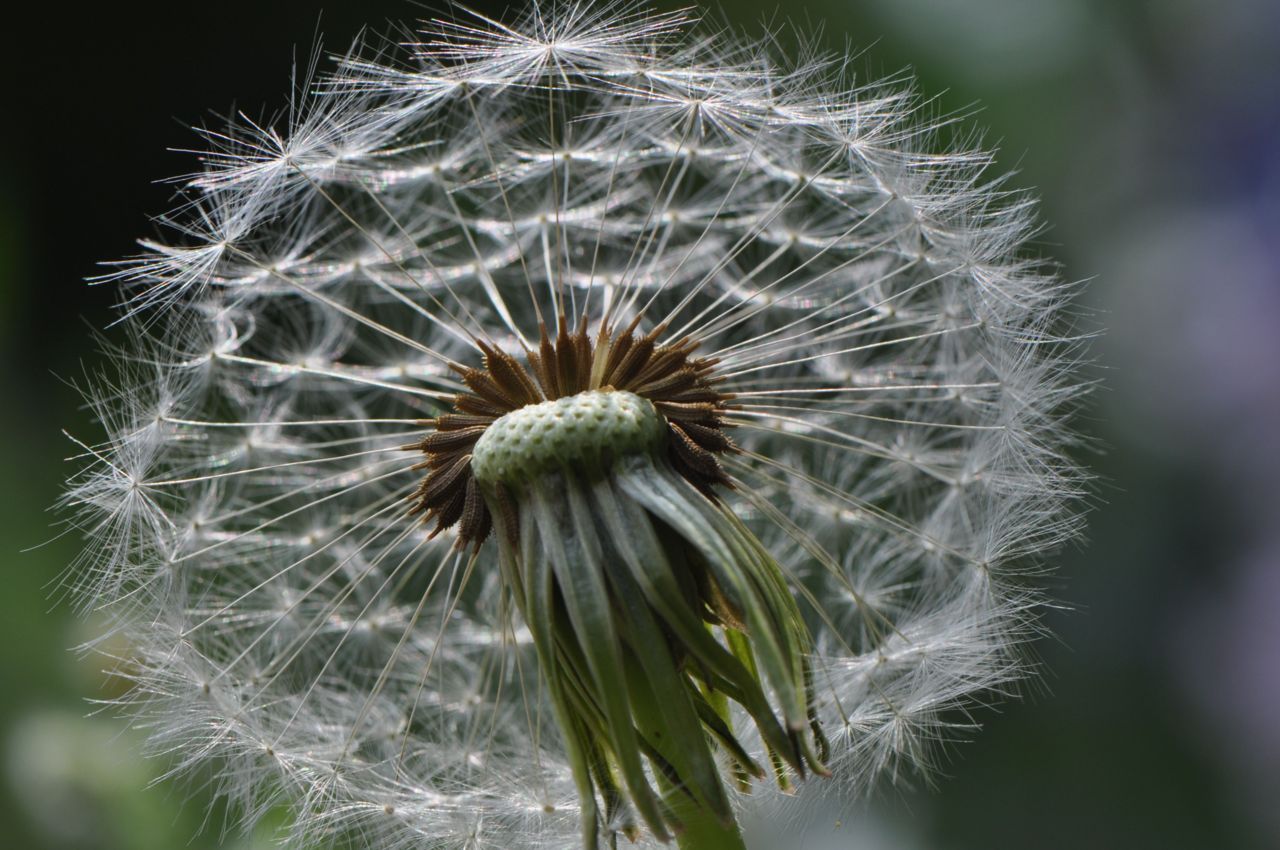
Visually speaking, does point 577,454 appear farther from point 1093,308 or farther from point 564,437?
point 1093,308

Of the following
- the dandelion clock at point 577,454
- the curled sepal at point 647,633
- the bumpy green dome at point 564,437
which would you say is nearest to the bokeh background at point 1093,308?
the dandelion clock at point 577,454

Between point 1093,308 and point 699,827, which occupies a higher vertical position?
point 1093,308

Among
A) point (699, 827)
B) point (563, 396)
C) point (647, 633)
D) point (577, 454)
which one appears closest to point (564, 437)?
point (577, 454)

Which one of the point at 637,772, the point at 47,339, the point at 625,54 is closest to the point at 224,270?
the point at 625,54

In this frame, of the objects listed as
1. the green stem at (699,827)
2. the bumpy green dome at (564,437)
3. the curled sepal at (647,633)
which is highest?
the bumpy green dome at (564,437)

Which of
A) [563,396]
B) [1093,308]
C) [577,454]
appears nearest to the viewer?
[577,454]

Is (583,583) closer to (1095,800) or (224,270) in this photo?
(224,270)

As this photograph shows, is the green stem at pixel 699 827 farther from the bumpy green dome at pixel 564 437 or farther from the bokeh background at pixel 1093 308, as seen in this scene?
the bokeh background at pixel 1093 308
